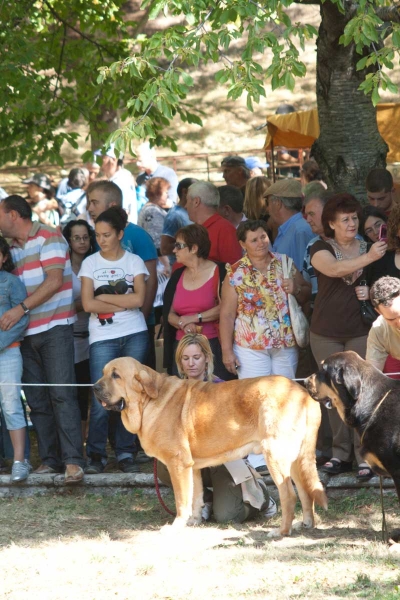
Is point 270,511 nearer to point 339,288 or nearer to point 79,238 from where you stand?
point 339,288

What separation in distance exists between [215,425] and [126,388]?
2.27 feet

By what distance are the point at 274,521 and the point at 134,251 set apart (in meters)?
2.90

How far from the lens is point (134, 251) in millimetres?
8344

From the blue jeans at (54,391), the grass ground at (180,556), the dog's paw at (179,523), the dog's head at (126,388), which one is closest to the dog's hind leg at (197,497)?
the grass ground at (180,556)

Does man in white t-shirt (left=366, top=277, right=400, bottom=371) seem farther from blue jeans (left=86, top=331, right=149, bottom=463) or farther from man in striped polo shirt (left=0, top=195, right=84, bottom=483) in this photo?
man in striped polo shirt (left=0, top=195, right=84, bottom=483)

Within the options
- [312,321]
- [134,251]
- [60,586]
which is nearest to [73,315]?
[134,251]

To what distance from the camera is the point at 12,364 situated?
771cm

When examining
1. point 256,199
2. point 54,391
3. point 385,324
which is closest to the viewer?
point 385,324

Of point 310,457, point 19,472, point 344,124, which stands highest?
point 344,124

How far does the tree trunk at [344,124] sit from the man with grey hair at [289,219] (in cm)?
61

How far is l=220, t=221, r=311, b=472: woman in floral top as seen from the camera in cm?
Answer: 717

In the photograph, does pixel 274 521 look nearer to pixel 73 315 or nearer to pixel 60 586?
pixel 60 586

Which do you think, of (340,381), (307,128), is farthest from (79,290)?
(307,128)

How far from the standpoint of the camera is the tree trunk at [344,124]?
8531mm
